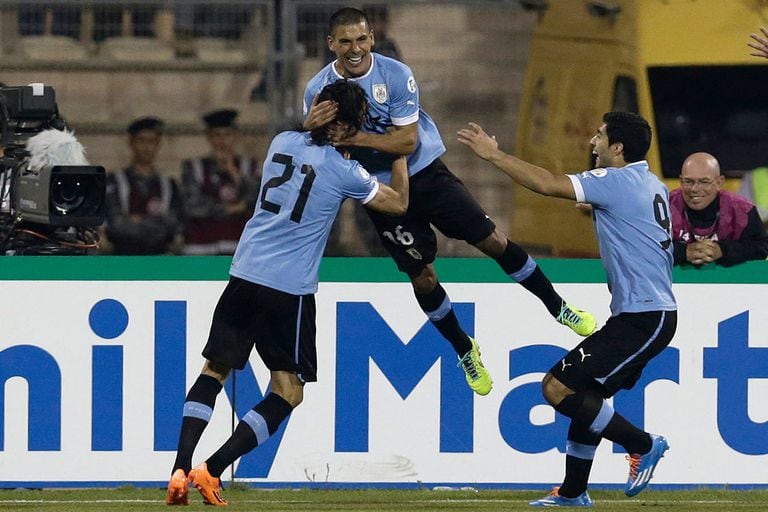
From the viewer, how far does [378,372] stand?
1139cm

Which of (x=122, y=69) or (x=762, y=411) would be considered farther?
(x=122, y=69)

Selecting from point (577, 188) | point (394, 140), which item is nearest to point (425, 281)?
point (394, 140)

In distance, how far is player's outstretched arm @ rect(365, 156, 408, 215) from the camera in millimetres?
10070

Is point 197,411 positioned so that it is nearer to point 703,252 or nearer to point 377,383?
point 377,383

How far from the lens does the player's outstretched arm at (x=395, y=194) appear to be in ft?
33.0

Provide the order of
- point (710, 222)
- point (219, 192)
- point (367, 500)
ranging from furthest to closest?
point (219, 192) → point (710, 222) → point (367, 500)

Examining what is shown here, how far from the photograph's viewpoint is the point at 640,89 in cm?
1491

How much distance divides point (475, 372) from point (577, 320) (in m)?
0.62

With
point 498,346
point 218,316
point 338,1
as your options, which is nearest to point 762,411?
point 498,346

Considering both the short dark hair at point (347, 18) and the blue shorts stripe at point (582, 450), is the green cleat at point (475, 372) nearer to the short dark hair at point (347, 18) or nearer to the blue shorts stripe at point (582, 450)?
the blue shorts stripe at point (582, 450)

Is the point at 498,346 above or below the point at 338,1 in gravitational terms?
below

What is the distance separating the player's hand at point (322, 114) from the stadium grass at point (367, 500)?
6.26 feet

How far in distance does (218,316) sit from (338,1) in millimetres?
5452

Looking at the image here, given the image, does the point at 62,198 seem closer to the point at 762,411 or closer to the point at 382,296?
the point at 382,296
